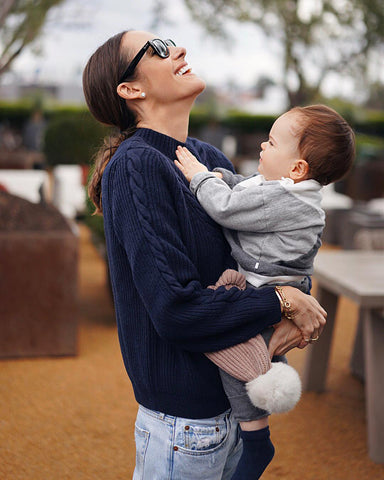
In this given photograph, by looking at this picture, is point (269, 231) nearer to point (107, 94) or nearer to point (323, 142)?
point (323, 142)

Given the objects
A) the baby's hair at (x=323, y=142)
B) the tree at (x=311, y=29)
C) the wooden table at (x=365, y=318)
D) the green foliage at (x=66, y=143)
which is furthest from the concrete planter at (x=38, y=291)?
the tree at (x=311, y=29)

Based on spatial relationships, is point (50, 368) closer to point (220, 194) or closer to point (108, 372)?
point (108, 372)

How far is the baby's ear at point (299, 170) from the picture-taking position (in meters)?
1.78

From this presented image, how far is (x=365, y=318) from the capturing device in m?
3.60

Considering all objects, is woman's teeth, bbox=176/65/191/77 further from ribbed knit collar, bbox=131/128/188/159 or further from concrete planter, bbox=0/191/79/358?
concrete planter, bbox=0/191/79/358

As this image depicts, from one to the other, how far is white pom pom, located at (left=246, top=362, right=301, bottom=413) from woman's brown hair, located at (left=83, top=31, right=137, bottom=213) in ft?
2.35

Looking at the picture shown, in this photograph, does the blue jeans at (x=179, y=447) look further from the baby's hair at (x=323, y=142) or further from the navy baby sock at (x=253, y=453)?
the baby's hair at (x=323, y=142)

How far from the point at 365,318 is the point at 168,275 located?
2.36 metres

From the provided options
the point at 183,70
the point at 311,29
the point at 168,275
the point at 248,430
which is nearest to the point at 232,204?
the point at 168,275

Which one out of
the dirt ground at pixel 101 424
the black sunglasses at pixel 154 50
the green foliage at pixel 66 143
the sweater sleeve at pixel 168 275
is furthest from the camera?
the green foliage at pixel 66 143

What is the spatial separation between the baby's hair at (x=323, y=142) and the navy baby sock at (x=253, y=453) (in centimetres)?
70

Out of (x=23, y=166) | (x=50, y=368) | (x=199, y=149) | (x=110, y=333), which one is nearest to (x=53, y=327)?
(x=50, y=368)

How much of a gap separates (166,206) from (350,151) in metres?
0.59

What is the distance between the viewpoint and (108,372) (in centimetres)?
460
